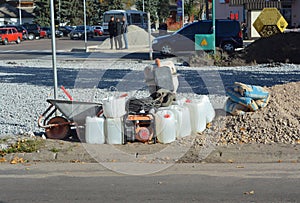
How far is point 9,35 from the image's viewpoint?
5912 cm

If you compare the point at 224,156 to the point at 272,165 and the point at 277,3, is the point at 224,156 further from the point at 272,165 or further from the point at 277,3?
the point at 277,3

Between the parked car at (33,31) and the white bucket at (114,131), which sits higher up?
the parked car at (33,31)

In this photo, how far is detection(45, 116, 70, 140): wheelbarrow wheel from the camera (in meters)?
10.6

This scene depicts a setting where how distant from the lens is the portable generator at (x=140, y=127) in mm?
10039

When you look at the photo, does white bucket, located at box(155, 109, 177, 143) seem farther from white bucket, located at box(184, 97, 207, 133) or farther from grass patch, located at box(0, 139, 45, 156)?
grass patch, located at box(0, 139, 45, 156)

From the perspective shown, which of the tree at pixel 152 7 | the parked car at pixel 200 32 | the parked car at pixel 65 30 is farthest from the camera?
the tree at pixel 152 7

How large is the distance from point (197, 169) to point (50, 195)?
2.48 meters

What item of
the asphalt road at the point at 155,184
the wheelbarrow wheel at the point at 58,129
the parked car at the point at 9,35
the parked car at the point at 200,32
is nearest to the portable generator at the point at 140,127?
the asphalt road at the point at 155,184

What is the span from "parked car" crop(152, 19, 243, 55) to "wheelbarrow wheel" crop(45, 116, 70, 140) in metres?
22.2

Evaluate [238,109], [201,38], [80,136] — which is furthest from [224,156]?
[201,38]

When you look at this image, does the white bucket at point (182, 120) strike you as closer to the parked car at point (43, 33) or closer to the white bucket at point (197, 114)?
the white bucket at point (197, 114)

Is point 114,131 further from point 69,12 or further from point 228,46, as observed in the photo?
point 69,12

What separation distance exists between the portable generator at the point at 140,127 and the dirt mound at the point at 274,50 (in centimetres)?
1686

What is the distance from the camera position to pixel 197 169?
9070mm
